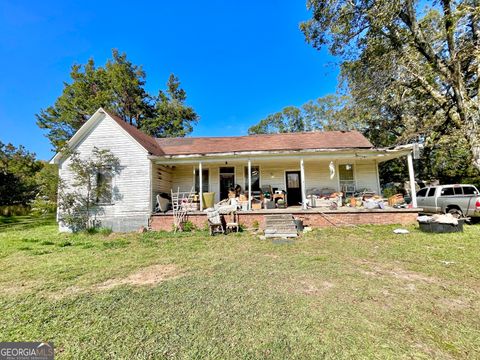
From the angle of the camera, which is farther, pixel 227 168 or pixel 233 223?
pixel 227 168

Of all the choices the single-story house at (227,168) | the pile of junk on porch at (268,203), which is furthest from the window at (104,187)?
the pile of junk on porch at (268,203)

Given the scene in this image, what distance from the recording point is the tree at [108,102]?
75.7 feet

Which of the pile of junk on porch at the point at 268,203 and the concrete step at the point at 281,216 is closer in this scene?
the concrete step at the point at 281,216

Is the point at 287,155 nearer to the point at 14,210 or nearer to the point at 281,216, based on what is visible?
the point at 281,216

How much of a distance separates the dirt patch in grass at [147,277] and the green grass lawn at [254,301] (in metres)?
0.02

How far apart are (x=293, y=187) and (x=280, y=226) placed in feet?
16.1

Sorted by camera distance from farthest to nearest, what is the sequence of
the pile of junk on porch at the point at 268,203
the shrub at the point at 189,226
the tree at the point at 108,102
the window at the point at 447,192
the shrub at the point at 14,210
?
the tree at the point at 108,102 → the shrub at the point at 14,210 → the window at the point at 447,192 → the shrub at the point at 189,226 → the pile of junk on porch at the point at 268,203

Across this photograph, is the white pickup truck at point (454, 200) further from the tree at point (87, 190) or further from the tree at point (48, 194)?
the tree at point (48, 194)

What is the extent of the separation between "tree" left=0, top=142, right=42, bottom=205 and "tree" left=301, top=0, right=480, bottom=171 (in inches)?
1215

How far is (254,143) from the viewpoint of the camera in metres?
14.0

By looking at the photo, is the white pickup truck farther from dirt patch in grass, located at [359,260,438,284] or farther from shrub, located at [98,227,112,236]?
shrub, located at [98,227,112,236]

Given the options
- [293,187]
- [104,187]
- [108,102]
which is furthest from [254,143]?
[108,102]

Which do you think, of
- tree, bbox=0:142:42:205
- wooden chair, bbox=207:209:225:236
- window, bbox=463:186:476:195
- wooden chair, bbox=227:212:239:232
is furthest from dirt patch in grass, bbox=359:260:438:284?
tree, bbox=0:142:42:205

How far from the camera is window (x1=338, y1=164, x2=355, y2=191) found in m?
12.5
